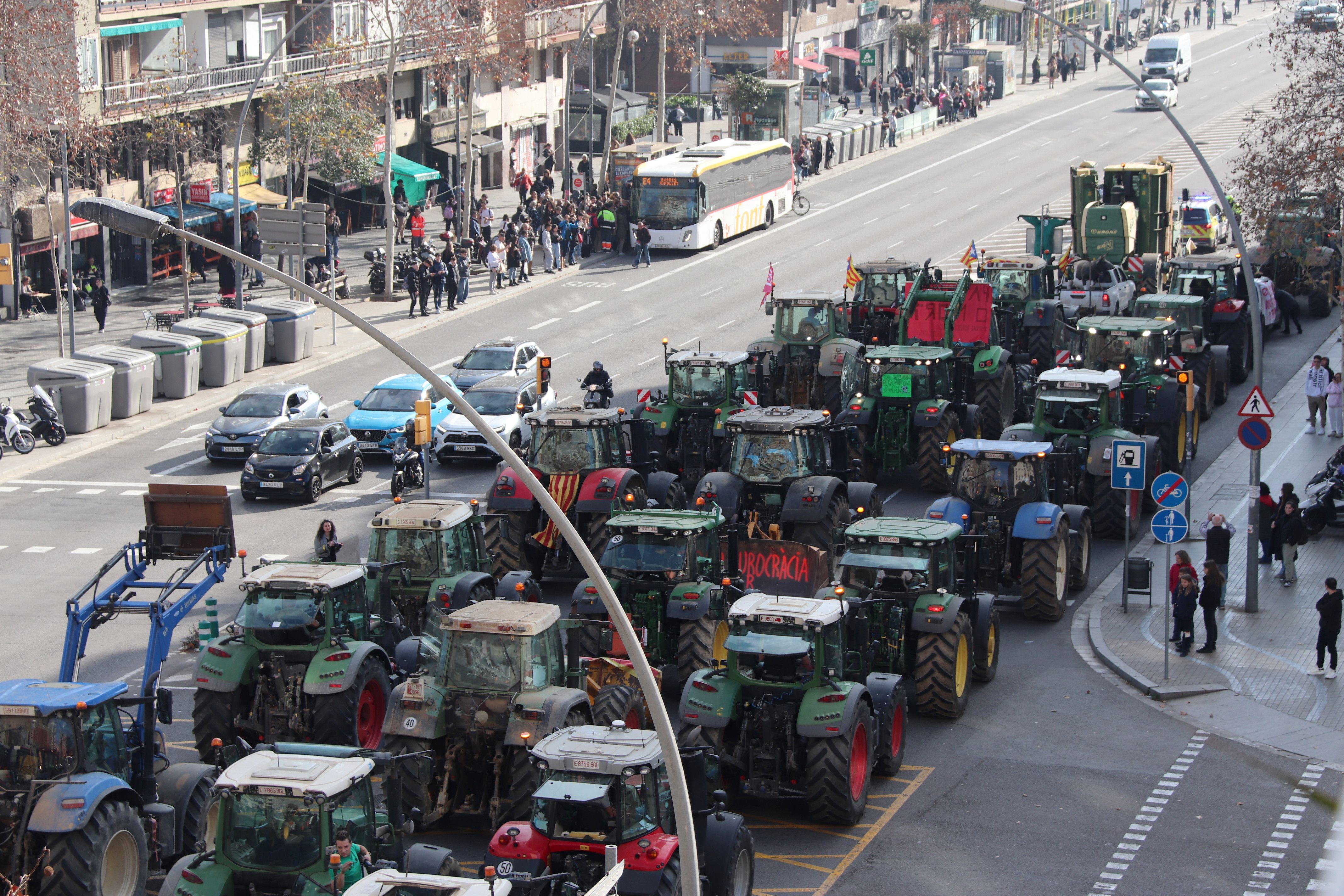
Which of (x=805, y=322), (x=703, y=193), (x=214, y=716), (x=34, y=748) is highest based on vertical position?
(x=703, y=193)

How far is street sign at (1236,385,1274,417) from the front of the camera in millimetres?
24453

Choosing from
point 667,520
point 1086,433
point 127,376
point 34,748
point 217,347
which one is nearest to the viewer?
point 34,748

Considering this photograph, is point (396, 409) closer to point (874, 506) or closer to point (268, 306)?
point (268, 306)

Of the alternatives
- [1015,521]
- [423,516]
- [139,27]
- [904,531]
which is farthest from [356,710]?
[139,27]

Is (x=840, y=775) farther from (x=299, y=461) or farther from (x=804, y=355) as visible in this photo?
(x=804, y=355)

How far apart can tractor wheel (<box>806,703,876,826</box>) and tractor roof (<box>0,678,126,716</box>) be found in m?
6.43

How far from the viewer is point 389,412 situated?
33781 millimetres

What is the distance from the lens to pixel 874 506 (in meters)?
26.1

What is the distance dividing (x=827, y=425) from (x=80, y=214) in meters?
15.0

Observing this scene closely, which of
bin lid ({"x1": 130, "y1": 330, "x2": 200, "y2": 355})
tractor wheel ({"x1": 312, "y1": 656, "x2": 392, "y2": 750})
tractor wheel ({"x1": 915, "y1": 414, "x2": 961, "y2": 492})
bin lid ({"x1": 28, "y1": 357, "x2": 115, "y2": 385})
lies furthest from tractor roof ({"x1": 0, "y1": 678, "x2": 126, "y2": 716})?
bin lid ({"x1": 130, "y1": 330, "x2": 200, "y2": 355})

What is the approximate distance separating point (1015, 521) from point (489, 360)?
15.8 metres

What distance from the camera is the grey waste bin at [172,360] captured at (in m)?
37.3

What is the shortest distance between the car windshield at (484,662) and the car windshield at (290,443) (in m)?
14.3

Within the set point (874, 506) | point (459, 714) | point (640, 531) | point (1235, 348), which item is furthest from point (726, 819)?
point (1235, 348)
